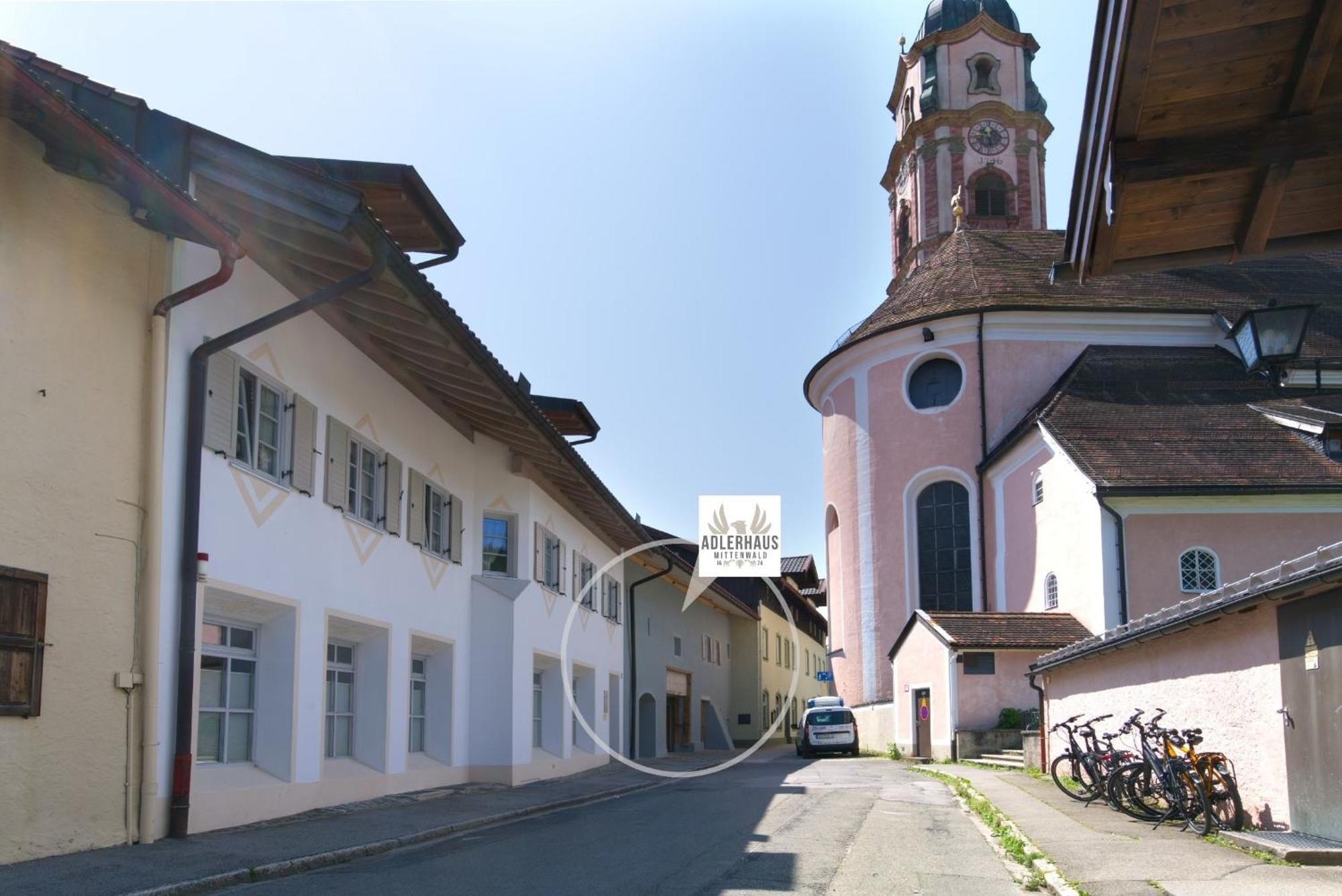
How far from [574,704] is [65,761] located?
17409 mm

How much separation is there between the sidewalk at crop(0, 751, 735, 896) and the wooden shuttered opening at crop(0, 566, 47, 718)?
1.09 m

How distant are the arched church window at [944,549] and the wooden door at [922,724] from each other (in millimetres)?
5674

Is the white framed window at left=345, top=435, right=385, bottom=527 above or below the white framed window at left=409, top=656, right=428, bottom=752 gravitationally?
above

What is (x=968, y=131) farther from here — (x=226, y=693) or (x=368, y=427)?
(x=226, y=693)

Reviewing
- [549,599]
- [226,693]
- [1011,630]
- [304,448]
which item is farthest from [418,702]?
[1011,630]

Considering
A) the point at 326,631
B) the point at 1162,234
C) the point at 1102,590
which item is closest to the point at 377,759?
the point at 326,631

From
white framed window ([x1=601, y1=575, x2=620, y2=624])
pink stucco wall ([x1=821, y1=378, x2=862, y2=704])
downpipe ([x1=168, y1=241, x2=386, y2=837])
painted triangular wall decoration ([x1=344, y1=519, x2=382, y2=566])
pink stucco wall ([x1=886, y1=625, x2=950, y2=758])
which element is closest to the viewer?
downpipe ([x1=168, y1=241, x2=386, y2=837])

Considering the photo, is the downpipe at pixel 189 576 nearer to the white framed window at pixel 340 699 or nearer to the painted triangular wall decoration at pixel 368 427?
the painted triangular wall decoration at pixel 368 427

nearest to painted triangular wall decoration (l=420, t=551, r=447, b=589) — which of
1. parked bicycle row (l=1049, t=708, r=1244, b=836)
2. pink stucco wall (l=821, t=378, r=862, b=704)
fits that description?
parked bicycle row (l=1049, t=708, r=1244, b=836)

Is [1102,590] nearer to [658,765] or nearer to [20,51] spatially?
[658,765]

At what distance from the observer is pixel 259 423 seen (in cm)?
1335

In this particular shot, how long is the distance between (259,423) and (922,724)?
22263mm

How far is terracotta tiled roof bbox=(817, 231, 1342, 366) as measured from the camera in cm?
3728

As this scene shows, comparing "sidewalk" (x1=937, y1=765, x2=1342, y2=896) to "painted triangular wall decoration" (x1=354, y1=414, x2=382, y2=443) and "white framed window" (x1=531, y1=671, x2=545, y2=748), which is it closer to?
"painted triangular wall decoration" (x1=354, y1=414, x2=382, y2=443)
